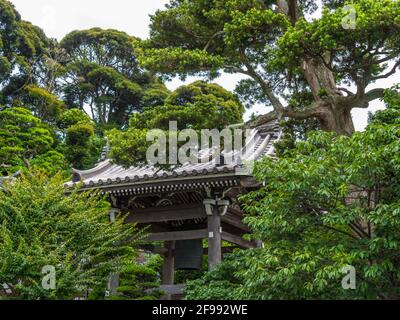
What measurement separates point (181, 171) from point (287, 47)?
3623mm

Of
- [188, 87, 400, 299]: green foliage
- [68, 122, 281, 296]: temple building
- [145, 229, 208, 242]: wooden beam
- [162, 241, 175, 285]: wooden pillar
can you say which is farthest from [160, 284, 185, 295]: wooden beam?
[188, 87, 400, 299]: green foliage

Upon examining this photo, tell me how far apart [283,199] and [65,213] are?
4508mm

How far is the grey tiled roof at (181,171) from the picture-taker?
32.2 ft

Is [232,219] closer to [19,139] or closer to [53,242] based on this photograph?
[53,242]

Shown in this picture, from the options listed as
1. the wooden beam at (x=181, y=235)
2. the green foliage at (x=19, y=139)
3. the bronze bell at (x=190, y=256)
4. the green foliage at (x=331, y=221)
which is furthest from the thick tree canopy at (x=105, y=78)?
the green foliage at (x=331, y=221)

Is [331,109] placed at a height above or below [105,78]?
below

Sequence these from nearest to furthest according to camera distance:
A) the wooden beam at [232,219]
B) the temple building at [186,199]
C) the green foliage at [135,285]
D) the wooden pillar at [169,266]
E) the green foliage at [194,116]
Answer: the green foliage at [194,116]
the green foliage at [135,285]
the temple building at [186,199]
the wooden beam at [232,219]
the wooden pillar at [169,266]

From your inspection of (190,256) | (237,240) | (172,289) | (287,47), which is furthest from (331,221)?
(190,256)

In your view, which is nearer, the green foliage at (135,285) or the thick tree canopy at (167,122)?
the thick tree canopy at (167,122)

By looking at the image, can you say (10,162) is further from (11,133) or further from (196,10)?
(196,10)

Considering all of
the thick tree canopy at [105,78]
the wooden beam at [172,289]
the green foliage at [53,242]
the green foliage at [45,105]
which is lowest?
the wooden beam at [172,289]

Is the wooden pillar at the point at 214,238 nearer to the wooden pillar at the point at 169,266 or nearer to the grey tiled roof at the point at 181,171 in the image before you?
the grey tiled roof at the point at 181,171

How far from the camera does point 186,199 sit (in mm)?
11695

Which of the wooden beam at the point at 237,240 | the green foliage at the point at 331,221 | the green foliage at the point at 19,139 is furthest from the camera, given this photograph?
the green foliage at the point at 19,139
